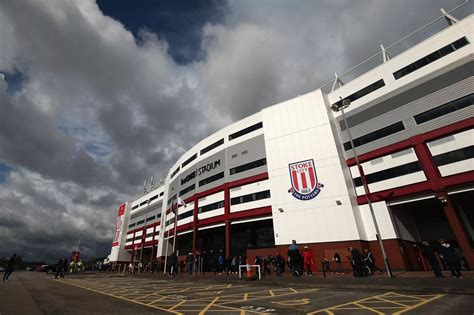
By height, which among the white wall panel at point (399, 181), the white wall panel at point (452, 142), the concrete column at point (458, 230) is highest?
the white wall panel at point (452, 142)

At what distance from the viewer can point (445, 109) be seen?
21562 mm

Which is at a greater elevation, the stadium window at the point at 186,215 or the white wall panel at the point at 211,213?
the stadium window at the point at 186,215

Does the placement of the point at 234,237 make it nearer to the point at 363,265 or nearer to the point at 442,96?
the point at 363,265

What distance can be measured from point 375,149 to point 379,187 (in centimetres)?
407

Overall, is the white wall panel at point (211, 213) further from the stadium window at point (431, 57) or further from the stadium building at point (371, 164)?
the stadium window at point (431, 57)

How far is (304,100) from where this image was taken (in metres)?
30.3

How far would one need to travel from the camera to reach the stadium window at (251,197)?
30047 mm

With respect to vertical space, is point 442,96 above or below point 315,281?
above

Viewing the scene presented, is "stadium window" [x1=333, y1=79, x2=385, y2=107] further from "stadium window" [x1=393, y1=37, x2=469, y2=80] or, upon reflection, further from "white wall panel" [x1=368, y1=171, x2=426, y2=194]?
"white wall panel" [x1=368, y1=171, x2=426, y2=194]

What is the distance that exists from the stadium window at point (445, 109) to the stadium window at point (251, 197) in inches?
695

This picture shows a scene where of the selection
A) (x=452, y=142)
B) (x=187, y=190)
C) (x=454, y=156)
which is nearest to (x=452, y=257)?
(x=454, y=156)

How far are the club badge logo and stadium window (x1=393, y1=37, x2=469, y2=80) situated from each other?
13081 mm

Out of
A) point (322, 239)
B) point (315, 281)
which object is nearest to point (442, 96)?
point (322, 239)

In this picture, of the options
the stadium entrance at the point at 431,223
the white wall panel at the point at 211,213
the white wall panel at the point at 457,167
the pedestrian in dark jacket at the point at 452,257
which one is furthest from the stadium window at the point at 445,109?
the white wall panel at the point at 211,213
